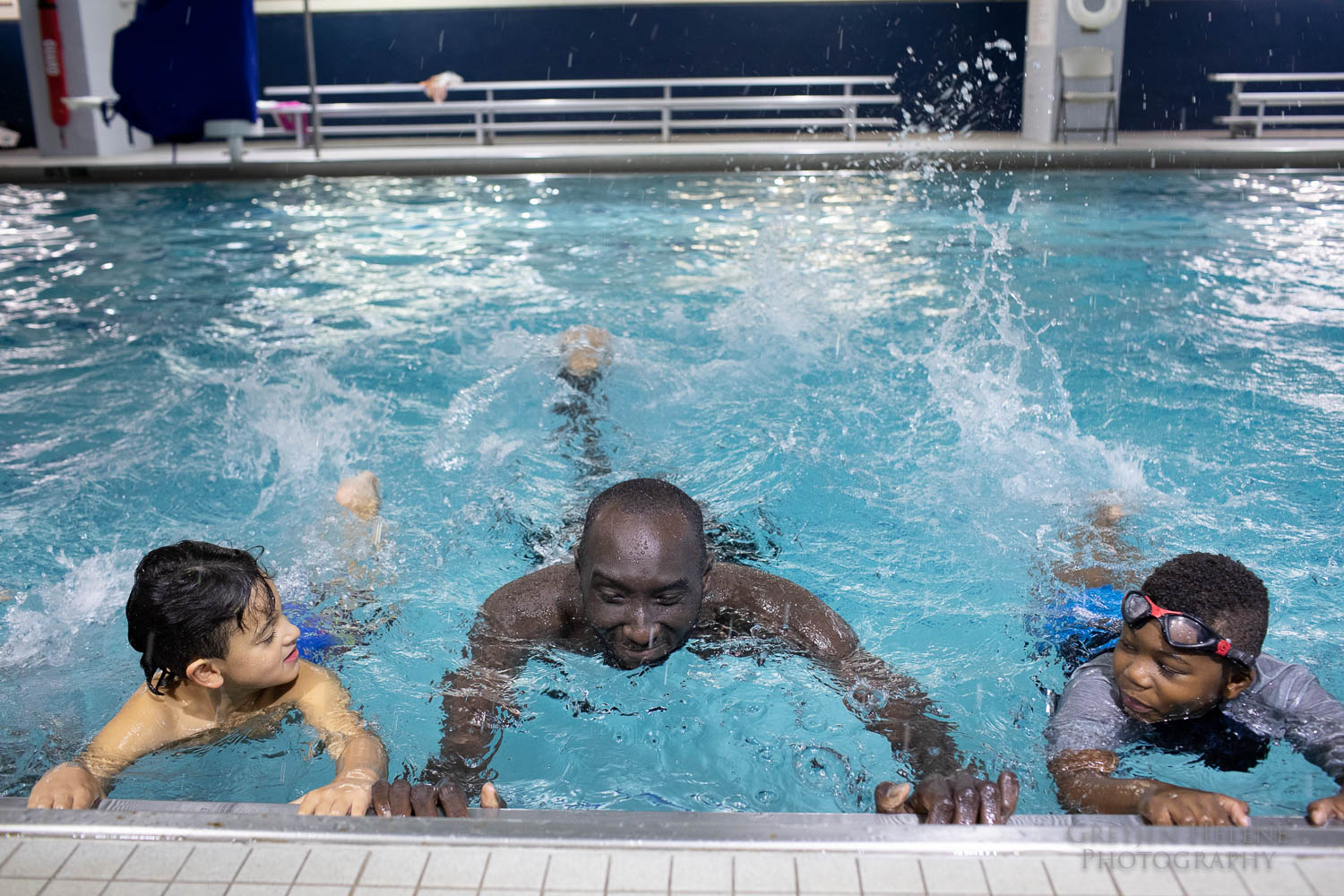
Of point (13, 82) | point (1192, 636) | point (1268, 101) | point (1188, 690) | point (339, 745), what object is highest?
point (13, 82)

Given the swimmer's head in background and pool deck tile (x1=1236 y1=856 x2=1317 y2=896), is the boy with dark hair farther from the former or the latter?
the swimmer's head in background

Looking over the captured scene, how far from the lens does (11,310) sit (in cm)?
833

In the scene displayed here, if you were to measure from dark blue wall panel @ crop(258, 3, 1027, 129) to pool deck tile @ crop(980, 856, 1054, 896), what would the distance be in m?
18.9

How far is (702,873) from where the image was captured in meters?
1.98

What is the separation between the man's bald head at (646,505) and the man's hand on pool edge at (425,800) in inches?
31.1

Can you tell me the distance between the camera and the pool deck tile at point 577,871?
6.40ft

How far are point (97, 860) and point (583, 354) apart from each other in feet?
14.9

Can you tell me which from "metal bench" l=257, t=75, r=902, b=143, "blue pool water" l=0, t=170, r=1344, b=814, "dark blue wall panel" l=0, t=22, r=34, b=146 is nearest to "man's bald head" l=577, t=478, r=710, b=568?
"blue pool water" l=0, t=170, r=1344, b=814

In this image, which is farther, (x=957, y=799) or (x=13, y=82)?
(x=13, y=82)

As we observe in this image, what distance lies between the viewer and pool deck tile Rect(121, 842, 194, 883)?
6.57 feet

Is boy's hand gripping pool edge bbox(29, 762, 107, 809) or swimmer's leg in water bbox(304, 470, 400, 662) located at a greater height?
boy's hand gripping pool edge bbox(29, 762, 107, 809)

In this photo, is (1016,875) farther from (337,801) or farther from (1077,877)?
(337,801)

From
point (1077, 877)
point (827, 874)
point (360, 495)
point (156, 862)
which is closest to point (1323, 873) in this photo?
point (1077, 877)

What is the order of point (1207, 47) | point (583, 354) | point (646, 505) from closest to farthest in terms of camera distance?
1. point (646, 505)
2. point (583, 354)
3. point (1207, 47)
